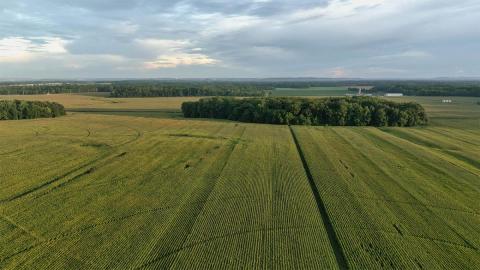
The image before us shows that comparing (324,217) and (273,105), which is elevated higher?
(273,105)

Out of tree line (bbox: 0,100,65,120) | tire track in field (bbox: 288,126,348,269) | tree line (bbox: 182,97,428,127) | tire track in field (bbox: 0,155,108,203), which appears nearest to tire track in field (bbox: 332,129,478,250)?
tire track in field (bbox: 288,126,348,269)

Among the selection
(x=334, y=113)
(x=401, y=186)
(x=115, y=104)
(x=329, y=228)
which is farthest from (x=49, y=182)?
(x=115, y=104)

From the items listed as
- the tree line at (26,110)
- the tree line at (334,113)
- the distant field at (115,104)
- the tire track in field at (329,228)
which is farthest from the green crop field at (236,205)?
the distant field at (115,104)

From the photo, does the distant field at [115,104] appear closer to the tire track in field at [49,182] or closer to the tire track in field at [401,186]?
the tire track in field at [49,182]

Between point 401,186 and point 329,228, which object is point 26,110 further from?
point 401,186

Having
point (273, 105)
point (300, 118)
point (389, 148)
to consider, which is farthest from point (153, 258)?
point (273, 105)

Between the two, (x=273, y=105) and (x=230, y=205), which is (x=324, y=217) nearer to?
(x=230, y=205)

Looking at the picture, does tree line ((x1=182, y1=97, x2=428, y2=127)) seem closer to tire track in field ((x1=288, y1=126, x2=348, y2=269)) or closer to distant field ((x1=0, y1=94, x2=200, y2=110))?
distant field ((x1=0, y1=94, x2=200, y2=110))
